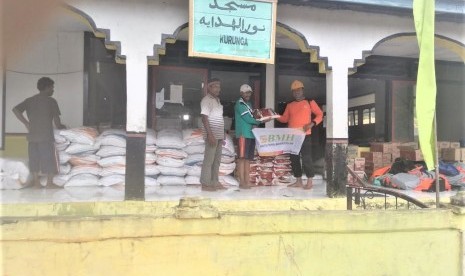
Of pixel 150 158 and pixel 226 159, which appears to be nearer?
pixel 150 158

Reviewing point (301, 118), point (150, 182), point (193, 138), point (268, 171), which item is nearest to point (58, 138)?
point (150, 182)

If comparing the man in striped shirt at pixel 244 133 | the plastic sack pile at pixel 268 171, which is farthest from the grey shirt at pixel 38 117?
the plastic sack pile at pixel 268 171

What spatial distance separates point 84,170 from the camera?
6.32m

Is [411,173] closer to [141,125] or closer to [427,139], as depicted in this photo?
[427,139]

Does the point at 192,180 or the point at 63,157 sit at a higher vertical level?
the point at 63,157

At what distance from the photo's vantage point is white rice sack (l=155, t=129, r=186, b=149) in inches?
261

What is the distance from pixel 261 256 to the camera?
375 centimetres

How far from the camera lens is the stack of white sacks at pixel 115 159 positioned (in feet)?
20.8

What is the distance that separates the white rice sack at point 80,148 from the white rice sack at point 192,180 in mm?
1533

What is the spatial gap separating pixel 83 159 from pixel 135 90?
62.6 inches

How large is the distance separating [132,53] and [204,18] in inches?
43.8

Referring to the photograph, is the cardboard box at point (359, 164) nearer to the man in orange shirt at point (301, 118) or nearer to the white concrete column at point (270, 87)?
the man in orange shirt at point (301, 118)

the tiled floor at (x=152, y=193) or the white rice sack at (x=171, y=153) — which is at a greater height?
the white rice sack at (x=171, y=153)

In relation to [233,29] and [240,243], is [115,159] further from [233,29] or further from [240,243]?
[240,243]
